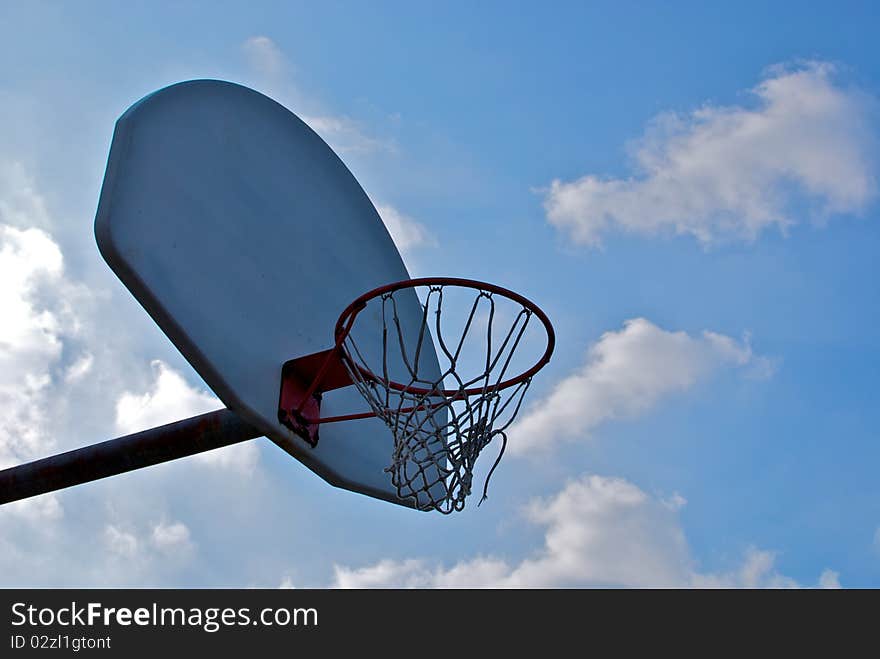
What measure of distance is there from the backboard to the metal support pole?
12cm

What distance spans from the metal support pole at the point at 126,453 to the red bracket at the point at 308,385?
194 mm

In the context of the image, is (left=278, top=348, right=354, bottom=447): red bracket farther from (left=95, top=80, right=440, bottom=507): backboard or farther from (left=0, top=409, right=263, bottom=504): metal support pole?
→ (left=0, top=409, right=263, bottom=504): metal support pole

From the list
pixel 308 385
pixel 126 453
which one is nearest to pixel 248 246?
pixel 308 385

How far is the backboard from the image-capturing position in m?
3.32

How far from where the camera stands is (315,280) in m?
4.20

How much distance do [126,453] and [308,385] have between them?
2.17 feet

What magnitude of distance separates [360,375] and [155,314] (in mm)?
919

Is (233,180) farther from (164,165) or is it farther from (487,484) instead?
(487,484)

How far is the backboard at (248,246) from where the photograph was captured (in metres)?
3.32

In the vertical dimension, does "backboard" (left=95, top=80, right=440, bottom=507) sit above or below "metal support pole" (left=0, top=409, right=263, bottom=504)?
above

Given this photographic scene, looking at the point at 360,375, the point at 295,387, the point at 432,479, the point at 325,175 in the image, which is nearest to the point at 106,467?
the point at 295,387

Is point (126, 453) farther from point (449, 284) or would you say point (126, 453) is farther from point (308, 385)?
point (449, 284)

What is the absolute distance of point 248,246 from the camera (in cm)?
390

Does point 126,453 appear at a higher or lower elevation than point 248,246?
lower
